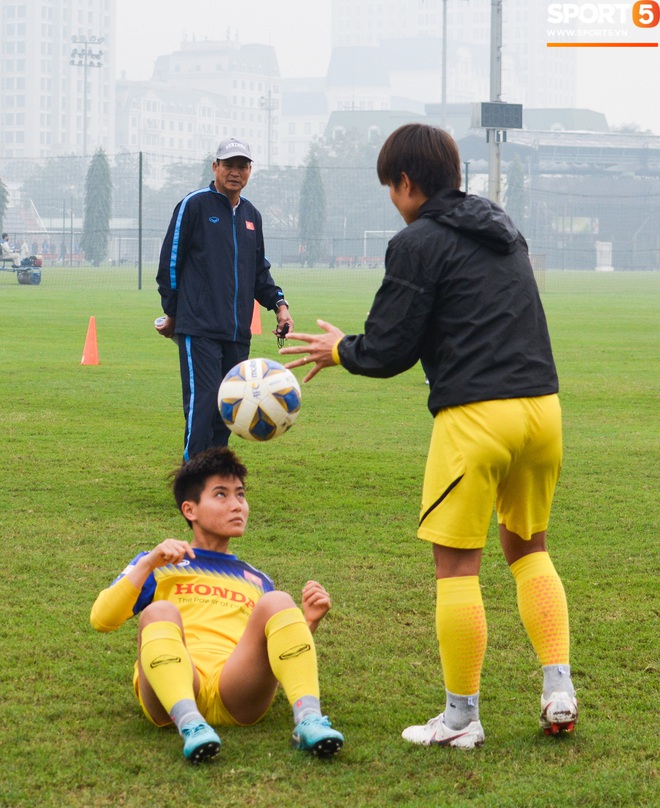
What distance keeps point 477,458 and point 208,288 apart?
135 inches

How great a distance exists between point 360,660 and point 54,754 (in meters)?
1.40

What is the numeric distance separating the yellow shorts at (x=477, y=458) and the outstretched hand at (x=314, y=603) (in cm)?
43

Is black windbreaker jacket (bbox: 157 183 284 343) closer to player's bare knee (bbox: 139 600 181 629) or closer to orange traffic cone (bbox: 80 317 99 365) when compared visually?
A: player's bare knee (bbox: 139 600 181 629)

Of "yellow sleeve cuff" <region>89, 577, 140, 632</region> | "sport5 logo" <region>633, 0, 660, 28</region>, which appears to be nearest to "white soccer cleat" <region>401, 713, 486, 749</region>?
"yellow sleeve cuff" <region>89, 577, 140, 632</region>

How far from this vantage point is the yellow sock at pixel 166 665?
143 inches

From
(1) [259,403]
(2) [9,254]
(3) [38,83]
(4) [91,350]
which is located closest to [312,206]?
(2) [9,254]

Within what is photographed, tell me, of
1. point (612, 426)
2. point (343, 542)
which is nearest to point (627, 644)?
point (343, 542)

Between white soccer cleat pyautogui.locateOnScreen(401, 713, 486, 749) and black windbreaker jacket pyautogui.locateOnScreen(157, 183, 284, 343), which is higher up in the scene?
black windbreaker jacket pyautogui.locateOnScreen(157, 183, 284, 343)

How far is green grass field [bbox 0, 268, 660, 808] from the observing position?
3.51 metres

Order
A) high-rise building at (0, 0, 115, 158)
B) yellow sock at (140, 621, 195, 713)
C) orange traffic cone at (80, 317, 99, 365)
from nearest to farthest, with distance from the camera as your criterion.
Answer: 1. yellow sock at (140, 621, 195, 713)
2. orange traffic cone at (80, 317, 99, 365)
3. high-rise building at (0, 0, 115, 158)

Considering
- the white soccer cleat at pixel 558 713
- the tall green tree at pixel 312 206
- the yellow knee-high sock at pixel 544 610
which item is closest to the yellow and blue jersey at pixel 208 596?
the yellow knee-high sock at pixel 544 610

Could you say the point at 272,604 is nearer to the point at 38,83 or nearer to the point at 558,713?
the point at 558,713

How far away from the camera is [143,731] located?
12.8 ft

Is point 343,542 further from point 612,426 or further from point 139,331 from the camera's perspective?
point 139,331
